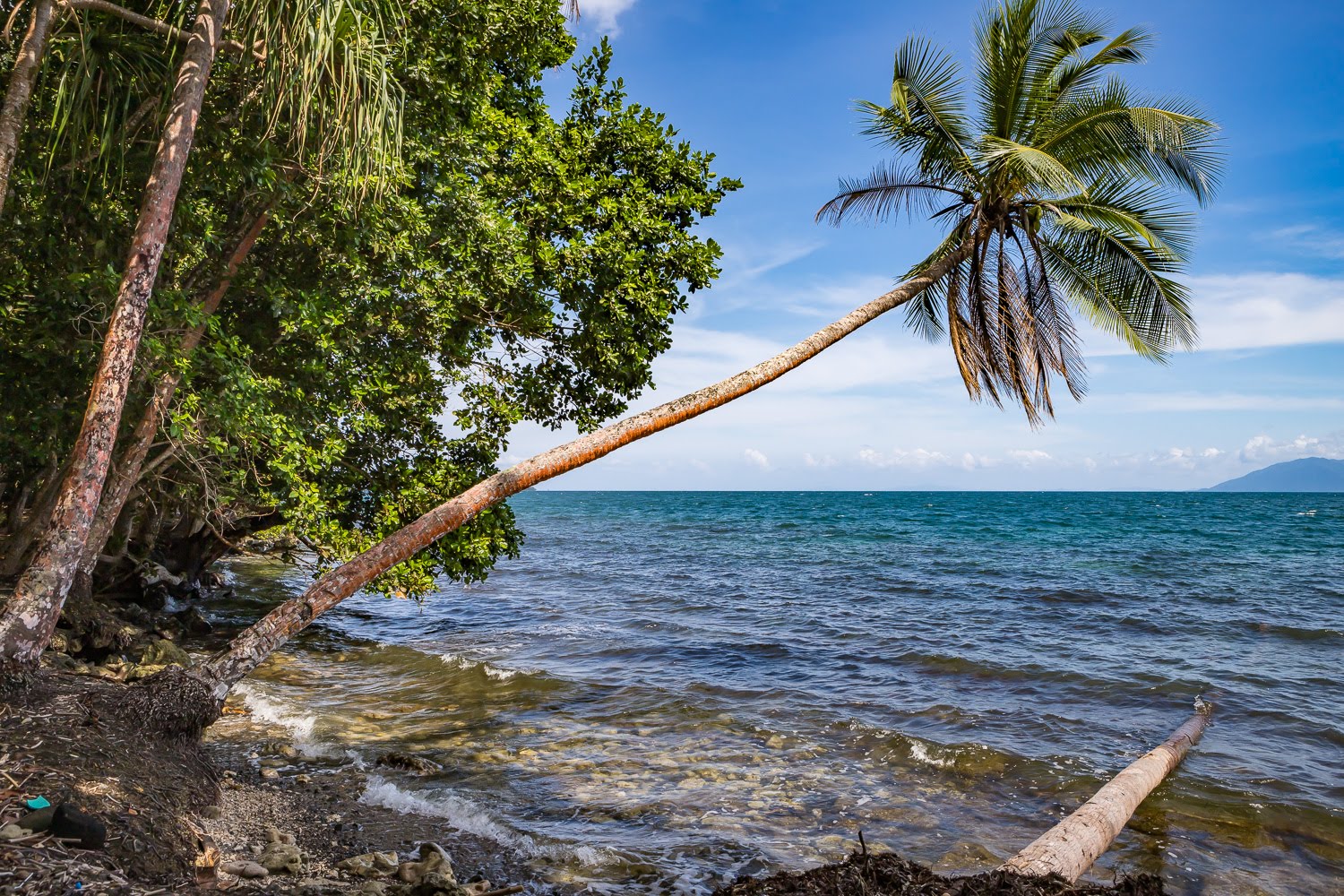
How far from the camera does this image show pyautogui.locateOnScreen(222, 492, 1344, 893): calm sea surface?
7125mm

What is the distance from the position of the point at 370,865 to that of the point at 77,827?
7.13 ft

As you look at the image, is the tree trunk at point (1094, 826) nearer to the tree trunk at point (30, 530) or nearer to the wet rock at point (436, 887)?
the wet rock at point (436, 887)

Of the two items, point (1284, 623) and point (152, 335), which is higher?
point (152, 335)

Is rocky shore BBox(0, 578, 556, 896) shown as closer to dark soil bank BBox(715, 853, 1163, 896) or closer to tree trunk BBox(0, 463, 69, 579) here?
dark soil bank BBox(715, 853, 1163, 896)

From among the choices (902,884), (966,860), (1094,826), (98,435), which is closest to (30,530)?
(98,435)

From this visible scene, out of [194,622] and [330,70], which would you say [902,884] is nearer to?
[330,70]

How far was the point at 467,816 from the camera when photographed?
281 inches

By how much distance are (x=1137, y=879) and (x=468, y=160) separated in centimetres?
960

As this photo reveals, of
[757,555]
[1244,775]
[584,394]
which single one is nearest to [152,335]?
[584,394]

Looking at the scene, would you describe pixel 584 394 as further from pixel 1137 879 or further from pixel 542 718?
pixel 1137 879

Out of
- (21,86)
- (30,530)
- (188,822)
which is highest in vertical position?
(21,86)

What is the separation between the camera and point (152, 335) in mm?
6797

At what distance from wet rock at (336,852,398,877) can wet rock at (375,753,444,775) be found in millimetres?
2403

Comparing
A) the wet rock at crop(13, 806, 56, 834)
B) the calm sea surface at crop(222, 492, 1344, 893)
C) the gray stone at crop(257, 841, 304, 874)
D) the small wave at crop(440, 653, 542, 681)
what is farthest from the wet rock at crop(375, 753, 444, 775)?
the wet rock at crop(13, 806, 56, 834)
